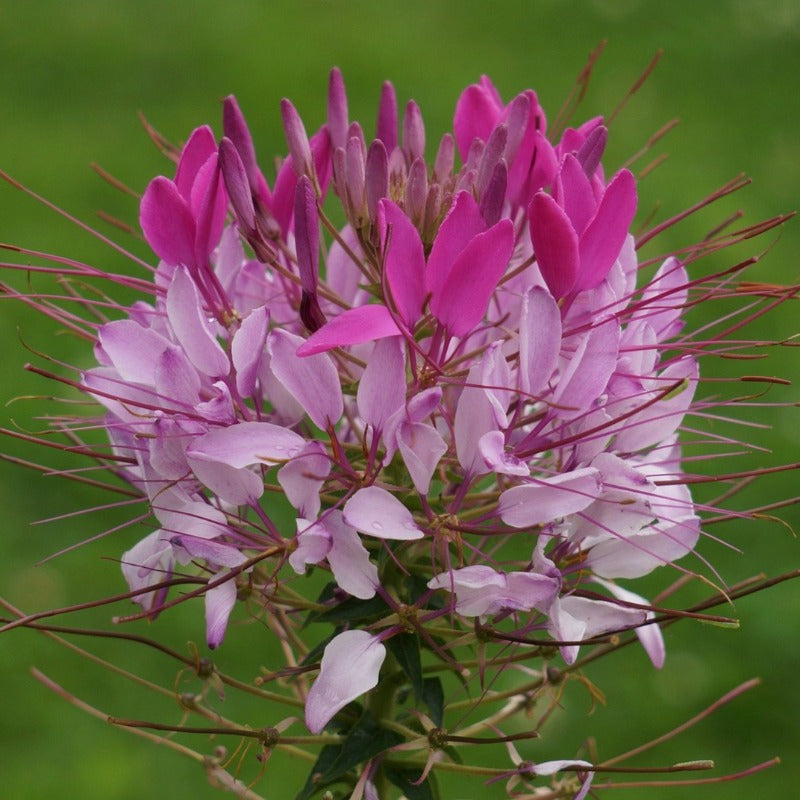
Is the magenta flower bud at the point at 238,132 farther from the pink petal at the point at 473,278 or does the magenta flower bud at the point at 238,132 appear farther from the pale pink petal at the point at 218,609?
the pale pink petal at the point at 218,609

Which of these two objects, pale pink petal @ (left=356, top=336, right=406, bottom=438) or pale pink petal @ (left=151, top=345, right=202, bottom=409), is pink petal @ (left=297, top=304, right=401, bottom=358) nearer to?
pale pink petal @ (left=356, top=336, right=406, bottom=438)

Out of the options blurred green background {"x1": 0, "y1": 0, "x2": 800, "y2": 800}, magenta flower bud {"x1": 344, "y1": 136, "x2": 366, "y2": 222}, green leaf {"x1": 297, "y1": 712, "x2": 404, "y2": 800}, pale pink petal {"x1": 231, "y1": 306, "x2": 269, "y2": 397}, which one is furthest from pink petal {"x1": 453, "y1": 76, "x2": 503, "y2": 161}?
blurred green background {"x1": 0, "y1": 0, "x2": 800, "y2": 800}

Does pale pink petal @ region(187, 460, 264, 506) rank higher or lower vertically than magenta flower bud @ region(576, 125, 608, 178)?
lower

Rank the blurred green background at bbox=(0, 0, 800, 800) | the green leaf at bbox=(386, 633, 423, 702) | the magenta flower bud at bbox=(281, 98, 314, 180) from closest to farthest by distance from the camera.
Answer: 1. the green leaf at bbox=(386, 633, 423, 702)
2. the magenta flower bud at bbox=(281, 98, 314, 180)
3. the blurred green background at bbox=(0, 0, 800, 800)

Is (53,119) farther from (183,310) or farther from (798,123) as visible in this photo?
(183,310)

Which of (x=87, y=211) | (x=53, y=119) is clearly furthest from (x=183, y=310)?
(x=53, y=119)

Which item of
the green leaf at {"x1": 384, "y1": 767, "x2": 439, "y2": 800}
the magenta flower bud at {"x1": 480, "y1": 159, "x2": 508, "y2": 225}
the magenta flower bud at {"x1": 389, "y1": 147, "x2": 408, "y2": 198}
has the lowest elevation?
the green leaf at {"x1": 384, "y1": 767, "x2": 439, "y2": 800}

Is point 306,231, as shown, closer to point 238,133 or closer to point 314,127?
point 238,133
